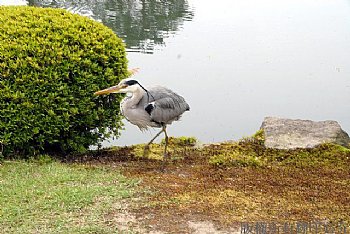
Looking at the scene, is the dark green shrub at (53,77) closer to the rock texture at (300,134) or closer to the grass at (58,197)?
the grass at (58,197)

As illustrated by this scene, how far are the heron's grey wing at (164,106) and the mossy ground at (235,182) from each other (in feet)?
1.83

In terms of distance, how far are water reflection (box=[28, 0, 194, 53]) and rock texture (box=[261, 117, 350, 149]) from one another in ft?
18.7

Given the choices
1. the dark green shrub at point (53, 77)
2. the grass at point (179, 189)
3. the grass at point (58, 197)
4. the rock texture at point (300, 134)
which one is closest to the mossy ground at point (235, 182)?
the grass at point (179, 189)

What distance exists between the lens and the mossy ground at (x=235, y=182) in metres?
4.89

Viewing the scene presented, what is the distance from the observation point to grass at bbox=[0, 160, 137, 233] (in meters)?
4.62

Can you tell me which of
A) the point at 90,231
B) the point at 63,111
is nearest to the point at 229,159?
the point at 63,111

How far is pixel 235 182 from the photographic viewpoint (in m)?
6.04

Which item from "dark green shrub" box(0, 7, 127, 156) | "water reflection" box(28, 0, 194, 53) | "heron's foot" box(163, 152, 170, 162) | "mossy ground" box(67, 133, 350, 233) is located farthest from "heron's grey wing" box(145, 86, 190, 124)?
"water reflection" box(28, 0, 194, 53)

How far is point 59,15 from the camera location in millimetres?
7004

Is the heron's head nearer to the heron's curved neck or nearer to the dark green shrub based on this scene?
the heron's curved neck

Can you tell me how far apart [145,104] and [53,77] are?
102cm

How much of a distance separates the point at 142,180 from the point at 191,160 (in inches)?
54.4

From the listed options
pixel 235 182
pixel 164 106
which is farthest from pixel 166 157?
pixel 235 182

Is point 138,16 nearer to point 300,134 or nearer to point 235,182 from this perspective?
point 300,134
